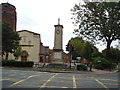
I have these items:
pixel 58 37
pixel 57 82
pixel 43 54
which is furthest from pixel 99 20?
pixel 43 54

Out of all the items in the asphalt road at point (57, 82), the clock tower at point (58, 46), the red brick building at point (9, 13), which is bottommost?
the asphalt road at point (57, 82)

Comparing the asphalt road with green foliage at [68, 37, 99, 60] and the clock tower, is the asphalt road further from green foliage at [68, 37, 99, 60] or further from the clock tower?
green foliage at [68, 37, 99, 60]

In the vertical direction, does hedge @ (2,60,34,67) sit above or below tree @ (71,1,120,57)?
below

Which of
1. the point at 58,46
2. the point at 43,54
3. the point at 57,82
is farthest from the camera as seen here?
the point at 43,54

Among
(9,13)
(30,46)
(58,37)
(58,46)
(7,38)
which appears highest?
(9,13)

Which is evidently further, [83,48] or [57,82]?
[83,48]

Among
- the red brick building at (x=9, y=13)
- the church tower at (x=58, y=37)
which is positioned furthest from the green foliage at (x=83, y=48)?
the red brick building at (x=9, y=13)

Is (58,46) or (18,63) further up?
(58,46)

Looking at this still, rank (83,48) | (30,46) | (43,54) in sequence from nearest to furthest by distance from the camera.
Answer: (30,46) → (43,54) → (83,48)

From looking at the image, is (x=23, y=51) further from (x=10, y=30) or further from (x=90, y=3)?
(x=90, y=3)

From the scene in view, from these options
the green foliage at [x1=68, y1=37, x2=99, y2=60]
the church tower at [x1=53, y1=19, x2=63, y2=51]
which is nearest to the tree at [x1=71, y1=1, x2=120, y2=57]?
the church tower at [x1=53, y1=19, x2=63, y2=51]

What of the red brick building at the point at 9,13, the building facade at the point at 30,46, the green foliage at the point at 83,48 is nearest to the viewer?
the green foliage at the point at 83,48

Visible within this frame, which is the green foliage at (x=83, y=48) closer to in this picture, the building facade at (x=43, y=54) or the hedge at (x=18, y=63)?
the building facade at (x=43, y=54)

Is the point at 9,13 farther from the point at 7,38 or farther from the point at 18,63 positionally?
the point at 18,63
